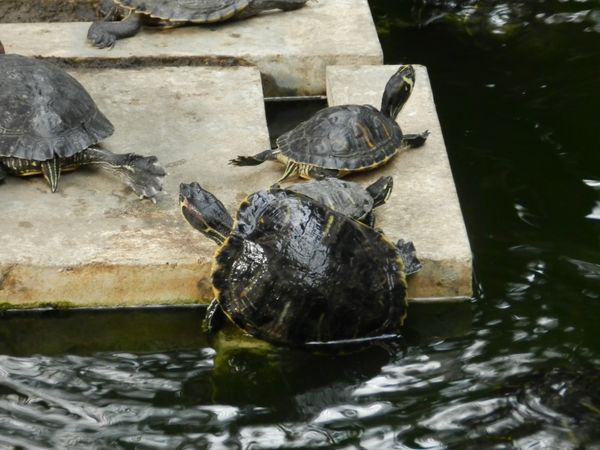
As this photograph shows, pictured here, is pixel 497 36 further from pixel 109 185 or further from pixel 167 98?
pixel 109 185

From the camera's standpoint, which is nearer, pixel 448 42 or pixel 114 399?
pixel 114 399

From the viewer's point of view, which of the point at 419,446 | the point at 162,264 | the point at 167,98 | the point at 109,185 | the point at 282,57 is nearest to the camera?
the point at 419,446

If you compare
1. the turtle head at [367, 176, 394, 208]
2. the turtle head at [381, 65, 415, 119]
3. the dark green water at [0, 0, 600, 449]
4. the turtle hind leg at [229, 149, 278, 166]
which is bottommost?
the dark green water at [0, 0, 600, 449]

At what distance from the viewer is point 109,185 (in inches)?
184

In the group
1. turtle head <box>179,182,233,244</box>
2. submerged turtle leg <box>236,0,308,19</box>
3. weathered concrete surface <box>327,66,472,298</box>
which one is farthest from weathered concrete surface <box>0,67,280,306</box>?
submerged turtle leg <box>236,0,308,19</box>

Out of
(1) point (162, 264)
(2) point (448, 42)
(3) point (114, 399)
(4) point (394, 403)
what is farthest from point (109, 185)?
(2) point (448, 42)

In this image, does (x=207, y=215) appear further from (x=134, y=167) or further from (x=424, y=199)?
(x=424, y=199)

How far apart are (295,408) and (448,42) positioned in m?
Result: 3.54

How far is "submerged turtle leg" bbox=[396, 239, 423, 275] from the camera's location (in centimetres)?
412

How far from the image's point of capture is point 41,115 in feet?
15.0

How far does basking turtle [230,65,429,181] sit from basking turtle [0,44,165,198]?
0.46 metres

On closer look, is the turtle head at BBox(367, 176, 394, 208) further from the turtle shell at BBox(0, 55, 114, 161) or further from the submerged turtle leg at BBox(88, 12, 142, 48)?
the submerged turtle leg at BBox(88, 12, 142, 48)

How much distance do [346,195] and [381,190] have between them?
0.21 metres

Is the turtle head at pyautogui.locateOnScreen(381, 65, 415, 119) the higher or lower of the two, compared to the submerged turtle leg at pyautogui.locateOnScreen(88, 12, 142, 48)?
lower
